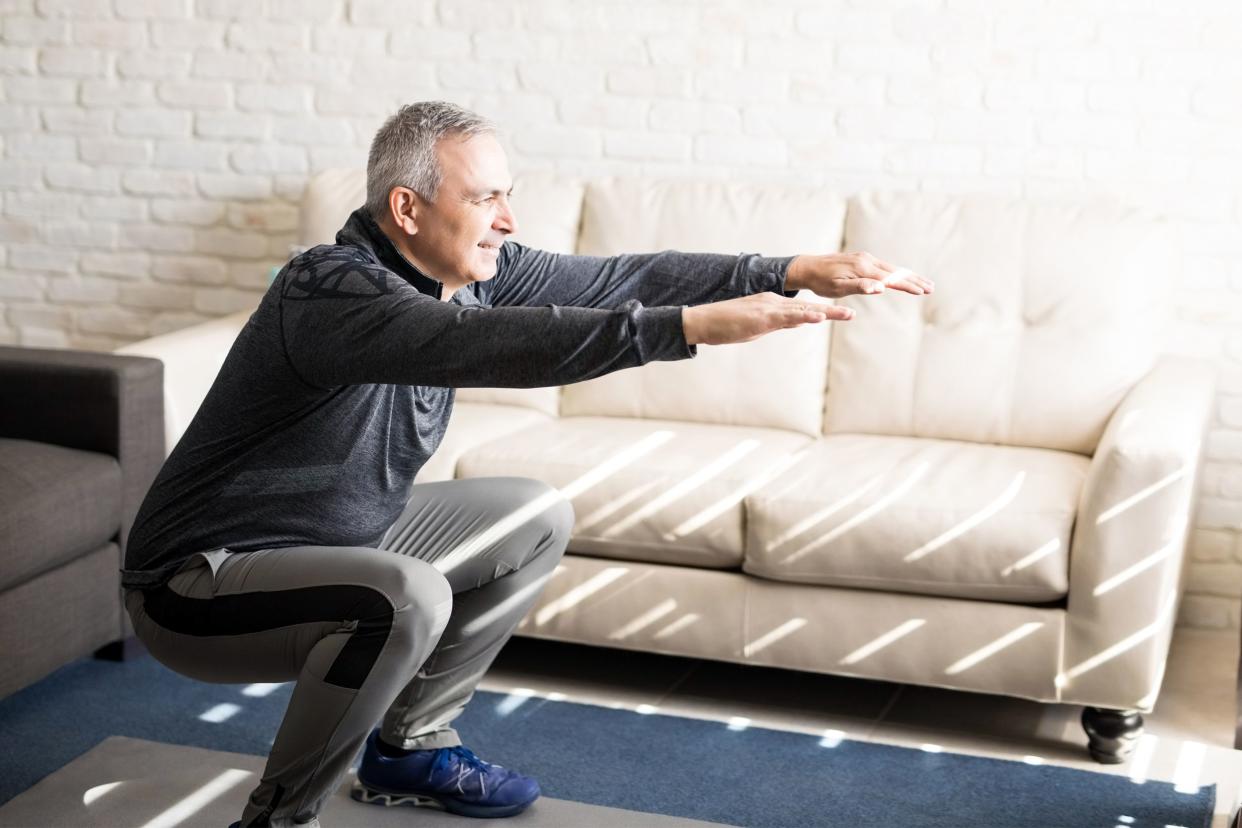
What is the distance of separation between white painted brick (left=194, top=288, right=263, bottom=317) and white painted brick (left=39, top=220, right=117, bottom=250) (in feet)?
0.92

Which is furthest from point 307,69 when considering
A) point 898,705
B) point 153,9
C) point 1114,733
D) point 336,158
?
point 1114,733

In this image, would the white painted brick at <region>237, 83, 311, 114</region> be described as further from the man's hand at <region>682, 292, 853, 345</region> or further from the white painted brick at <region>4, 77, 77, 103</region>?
the man's hand at <region>682, 292, 853, 345</region>

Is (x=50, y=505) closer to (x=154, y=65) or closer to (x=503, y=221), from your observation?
(x=503, y=221)

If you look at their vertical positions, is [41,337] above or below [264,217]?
below

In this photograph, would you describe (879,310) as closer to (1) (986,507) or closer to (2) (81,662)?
(1) (986,507)

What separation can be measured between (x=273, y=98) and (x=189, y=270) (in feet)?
1.63

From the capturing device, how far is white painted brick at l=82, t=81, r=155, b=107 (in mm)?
3740

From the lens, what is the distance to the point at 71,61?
3.77 m

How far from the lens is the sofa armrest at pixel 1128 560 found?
2281mm

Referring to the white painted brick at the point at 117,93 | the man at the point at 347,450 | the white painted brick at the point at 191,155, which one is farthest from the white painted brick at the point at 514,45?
the man at the point at 347,450

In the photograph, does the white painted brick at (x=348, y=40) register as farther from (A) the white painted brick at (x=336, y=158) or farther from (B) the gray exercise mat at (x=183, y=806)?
(B) the gray exercise mat at (x=183, y=806)

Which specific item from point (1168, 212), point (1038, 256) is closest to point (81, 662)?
point (1038, 256)

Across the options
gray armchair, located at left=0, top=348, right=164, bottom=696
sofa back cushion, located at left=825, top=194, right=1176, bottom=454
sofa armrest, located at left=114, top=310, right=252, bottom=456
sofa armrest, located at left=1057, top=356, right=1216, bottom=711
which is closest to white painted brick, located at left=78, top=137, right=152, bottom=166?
sofa armrest, located at left=114, top=310, right=252, bottom=456

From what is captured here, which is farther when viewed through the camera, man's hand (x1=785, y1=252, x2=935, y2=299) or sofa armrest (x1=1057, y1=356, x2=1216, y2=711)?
sofa armrest (x1=1057, y1=356, x2=1216, y2=711)
